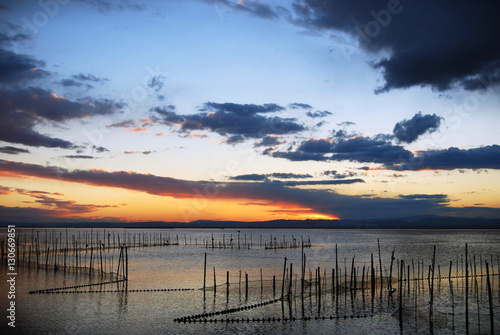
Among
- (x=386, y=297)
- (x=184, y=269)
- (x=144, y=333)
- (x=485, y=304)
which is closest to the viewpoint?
(x=144, y=333)

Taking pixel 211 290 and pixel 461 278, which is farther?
pixel 461 278

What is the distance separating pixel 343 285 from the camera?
2952 cm

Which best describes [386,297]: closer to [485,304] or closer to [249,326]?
[485,304]

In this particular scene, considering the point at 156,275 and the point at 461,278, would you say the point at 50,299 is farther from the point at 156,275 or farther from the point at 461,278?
the point at 461,278

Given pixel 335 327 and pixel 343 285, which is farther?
pixel 343 285

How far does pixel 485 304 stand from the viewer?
25.2 m

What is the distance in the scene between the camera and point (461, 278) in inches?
1452

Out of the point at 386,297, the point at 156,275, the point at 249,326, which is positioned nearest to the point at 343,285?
the point at 386,297

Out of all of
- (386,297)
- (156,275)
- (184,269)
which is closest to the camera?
(386,297)

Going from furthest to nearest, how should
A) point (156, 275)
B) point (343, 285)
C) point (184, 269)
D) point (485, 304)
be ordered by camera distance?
1. point (184, 269)
2. point (156, 275)
3. point (343, 285)
4. point (485, 304)

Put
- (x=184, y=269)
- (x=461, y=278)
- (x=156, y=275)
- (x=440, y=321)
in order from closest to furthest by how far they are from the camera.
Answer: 1. (x=440, y=321)
2. (x=461, y=278)
3. (x=156, y=275)
4. (x=184, y=269)

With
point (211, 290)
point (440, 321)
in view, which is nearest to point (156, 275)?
point (211, 290)

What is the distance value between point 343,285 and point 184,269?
2182 cm

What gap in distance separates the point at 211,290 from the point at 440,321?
15.6m
